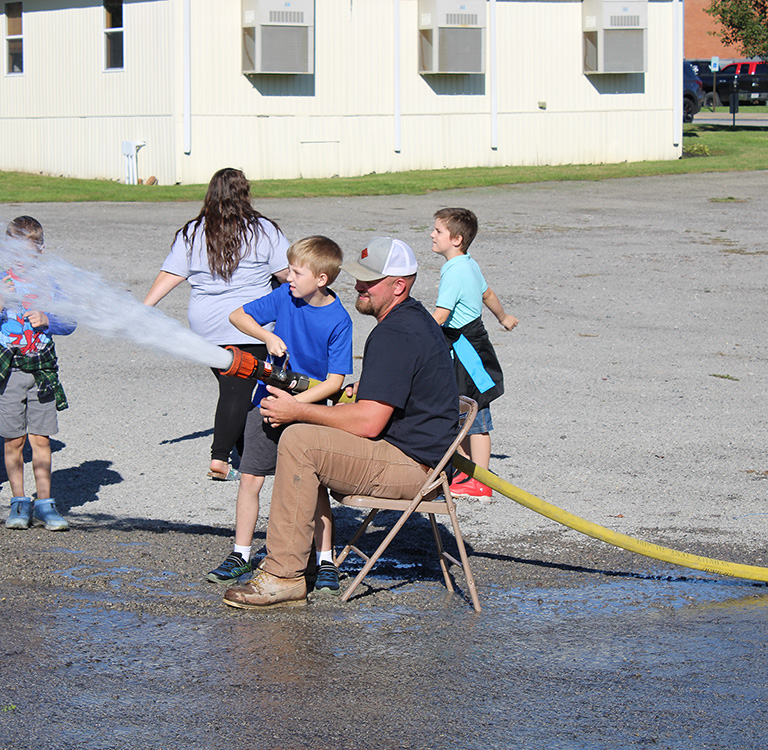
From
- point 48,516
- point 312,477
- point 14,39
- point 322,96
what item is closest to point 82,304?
point 48,516

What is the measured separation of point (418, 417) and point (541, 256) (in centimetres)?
1175

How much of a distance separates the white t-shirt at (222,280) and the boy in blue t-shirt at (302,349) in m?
0.96

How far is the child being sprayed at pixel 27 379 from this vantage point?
595cm

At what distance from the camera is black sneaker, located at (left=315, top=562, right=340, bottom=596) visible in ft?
17.5

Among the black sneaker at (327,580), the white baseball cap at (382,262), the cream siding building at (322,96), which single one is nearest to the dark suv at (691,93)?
the cream siding building at (322,96)

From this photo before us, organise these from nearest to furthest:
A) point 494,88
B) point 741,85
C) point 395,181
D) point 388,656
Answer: point 388,656 < point 395,181 < point 494,88 < point 741,85

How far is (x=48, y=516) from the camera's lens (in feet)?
20.2

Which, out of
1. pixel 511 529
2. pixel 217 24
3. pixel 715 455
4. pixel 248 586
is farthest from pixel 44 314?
pixel 217 24

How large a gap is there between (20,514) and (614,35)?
25.5 metres

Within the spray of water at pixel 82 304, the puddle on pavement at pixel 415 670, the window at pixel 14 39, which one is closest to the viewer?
the puddle on pavement at pixel 415 670

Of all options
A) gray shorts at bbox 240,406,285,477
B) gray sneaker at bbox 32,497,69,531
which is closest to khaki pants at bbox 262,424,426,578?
gray shorts at bbox 240,406,285,477

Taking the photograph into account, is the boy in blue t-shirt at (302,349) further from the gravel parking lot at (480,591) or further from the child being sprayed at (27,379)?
the child being sprayed at (27,379)

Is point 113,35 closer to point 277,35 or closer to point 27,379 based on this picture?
point 277,35

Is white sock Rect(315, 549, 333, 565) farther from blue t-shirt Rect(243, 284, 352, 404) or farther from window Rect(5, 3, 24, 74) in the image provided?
window Rect(5, 3, 24, 74)
